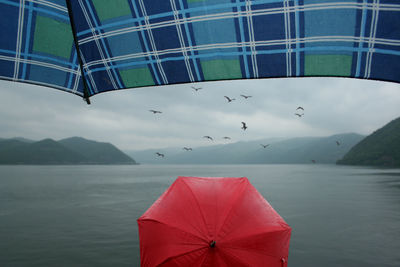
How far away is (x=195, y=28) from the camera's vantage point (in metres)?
1.74

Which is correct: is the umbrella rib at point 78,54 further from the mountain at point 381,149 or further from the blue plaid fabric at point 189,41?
the mountain at point 381,149

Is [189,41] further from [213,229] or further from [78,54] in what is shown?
[213,229]

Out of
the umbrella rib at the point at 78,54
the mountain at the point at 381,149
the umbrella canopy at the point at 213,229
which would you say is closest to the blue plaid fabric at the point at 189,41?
the umbrella rib at the point at 78,54

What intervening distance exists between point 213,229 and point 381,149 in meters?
169

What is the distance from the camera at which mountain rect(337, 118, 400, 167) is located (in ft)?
428

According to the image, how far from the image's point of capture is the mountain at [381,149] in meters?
130

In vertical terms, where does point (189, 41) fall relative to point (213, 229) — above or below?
above

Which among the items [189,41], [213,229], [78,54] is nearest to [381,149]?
[213,229]

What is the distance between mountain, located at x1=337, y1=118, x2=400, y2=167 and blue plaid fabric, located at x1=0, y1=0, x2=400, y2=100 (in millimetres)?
159235

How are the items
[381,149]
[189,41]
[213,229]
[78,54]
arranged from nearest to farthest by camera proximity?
[189,41], [78,54], [213,229], [381,149]

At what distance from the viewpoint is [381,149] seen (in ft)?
455

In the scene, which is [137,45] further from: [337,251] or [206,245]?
[337,251]

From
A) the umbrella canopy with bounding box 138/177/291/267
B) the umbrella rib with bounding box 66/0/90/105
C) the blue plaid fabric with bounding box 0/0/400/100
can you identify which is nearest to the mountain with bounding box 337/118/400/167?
the umbrella canopy with bounding box 138/177/291/267

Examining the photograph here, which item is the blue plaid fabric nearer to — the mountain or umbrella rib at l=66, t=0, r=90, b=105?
umbrella rib at l=66, t=0, r=90, b=105
